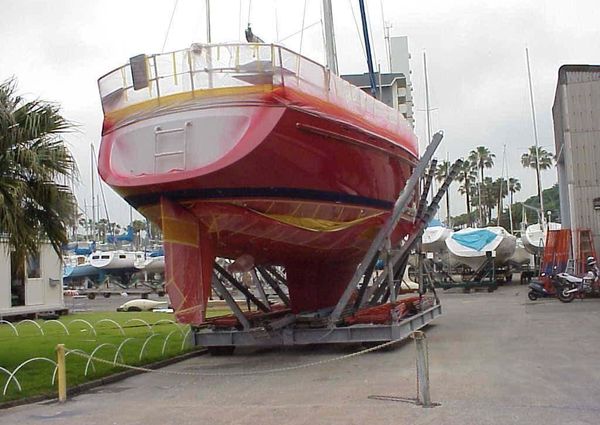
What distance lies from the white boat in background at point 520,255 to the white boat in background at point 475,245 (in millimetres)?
6452

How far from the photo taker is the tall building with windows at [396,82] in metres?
19.1

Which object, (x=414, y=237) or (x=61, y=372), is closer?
(x=61, y=372)

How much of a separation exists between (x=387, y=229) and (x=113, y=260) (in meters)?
47.2

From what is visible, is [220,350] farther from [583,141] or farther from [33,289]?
[583,141]

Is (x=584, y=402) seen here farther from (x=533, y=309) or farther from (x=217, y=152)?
(x=533, y=309)

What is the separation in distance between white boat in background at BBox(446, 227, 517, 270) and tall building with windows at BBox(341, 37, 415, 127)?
27.6 feet

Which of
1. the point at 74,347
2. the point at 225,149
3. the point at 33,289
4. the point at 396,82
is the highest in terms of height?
the point at 396,82

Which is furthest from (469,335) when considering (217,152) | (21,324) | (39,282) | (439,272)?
(439,272)

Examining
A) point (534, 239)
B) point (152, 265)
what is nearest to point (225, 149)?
point (534, 239)

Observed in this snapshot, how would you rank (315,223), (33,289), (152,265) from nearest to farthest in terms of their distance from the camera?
(315,223) < (33,289) < (152,265)

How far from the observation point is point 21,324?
878 inches

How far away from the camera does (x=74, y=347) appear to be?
15.1 metres

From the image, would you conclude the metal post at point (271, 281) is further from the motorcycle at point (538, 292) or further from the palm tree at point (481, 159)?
the palm tree at point (481, 159)

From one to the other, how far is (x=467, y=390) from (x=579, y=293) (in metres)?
16.7
